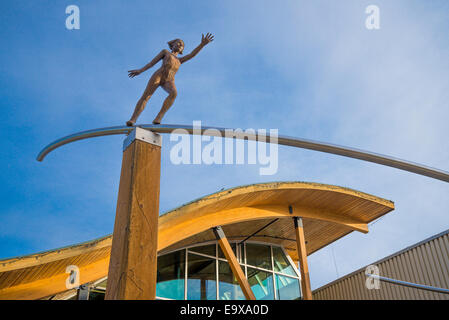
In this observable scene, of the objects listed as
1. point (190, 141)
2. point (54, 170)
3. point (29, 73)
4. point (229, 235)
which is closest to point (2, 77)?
point (29, 73)

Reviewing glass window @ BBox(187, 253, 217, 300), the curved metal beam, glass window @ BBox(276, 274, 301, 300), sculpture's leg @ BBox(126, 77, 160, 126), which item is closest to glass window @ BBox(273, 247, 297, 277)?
glass window @ BBox(276, 274, 301, 300)

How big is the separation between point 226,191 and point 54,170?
16515cm

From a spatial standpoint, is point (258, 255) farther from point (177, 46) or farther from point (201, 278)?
point (177, 46)

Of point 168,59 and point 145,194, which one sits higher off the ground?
point 168,59

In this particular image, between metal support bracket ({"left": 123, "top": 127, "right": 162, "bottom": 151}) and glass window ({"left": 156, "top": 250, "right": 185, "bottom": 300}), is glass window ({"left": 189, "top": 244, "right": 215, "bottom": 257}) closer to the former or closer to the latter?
glass window ({"left": 156, "top": 250, "right": 185, "bottom": 300})

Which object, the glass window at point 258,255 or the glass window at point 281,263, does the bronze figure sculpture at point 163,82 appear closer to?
the glass window at point 258,255

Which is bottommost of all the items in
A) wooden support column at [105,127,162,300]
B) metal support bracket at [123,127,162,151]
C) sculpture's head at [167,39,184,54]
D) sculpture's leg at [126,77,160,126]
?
wooden support column at [105,127,162,300]

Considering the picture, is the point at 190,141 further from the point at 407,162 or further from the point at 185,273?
the point at 185,273

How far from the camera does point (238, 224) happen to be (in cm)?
1667

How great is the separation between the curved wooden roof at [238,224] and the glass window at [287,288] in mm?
1769

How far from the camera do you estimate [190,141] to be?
440 centimetres

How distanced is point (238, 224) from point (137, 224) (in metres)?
13.9

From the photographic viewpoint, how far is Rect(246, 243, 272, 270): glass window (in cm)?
1791

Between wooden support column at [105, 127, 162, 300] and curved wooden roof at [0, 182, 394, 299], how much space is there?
6816 mm
